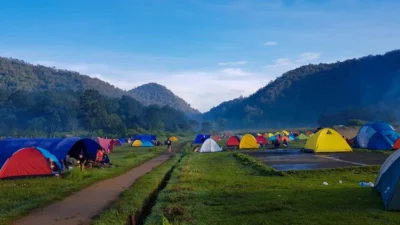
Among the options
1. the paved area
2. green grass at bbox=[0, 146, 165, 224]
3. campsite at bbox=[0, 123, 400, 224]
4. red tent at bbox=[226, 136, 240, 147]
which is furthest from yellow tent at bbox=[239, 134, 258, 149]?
green grass at bbox=[0, 146, 165, 224]

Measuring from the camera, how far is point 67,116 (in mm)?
127250

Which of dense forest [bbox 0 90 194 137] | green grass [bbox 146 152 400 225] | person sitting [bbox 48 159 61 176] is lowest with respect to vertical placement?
green grass [bbox 146 152 400 225]

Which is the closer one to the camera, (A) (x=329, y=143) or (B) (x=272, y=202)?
(B) (x=272, y=202)

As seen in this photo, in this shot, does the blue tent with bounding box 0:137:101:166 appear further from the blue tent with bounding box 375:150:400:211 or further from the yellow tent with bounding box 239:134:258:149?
the yellow tent with bounding box 239:134:258:149

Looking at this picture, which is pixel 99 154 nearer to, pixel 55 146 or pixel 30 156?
pixel 55 146

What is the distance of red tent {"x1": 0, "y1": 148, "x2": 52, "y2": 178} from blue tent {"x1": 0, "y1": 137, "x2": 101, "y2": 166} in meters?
1.44

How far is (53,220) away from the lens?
10.8 meters

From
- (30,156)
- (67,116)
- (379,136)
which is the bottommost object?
(379,136)

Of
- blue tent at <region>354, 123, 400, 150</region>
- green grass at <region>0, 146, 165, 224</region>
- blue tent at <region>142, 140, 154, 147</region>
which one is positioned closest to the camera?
green grass at <region>0, 146, 165, 224</region>

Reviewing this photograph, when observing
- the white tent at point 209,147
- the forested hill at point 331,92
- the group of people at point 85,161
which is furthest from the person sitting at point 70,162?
the forested hill at point 331,92

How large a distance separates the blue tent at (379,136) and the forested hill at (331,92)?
320 feet

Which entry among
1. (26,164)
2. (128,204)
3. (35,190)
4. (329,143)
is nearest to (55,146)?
(26,164)

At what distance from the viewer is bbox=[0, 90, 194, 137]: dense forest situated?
11500 cm

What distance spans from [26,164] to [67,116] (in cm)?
11122
